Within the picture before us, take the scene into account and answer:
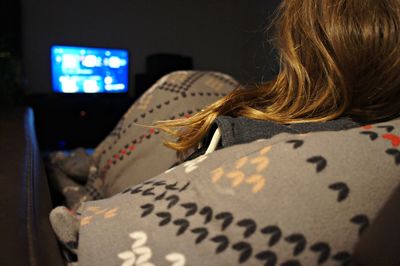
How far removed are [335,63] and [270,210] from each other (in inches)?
10.7

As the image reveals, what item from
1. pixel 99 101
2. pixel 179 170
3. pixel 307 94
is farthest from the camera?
pixel 99 101

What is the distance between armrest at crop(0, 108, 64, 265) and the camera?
1.19 ft

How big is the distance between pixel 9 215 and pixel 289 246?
321 millimetres

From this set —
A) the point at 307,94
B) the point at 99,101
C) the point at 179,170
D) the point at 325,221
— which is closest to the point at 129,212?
the point at 179,170

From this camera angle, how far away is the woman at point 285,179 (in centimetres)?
35

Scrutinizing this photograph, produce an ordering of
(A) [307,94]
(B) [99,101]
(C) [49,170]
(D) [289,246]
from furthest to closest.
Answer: (B) [99,101]
(C) [49,170]
(A) [307,94]
(D) [289,246]

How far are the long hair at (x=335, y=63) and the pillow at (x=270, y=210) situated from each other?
13 cm

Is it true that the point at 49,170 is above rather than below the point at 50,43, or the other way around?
below

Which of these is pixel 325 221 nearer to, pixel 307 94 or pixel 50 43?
pixel 307 94

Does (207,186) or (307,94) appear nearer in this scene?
(207,186)

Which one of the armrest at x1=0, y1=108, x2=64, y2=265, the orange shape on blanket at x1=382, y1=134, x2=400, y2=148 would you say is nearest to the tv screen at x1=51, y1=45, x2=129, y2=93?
the armrest at x1=0, y1=108, x2=64, y2=265

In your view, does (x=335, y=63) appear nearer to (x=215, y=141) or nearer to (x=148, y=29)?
(x=215, y=141)

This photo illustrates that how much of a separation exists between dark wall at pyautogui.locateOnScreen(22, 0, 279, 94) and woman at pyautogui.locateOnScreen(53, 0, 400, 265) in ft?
8.93

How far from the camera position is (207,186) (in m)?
0.40
